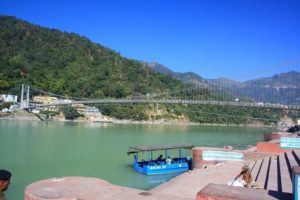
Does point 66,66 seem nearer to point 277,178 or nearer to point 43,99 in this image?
point 43,99

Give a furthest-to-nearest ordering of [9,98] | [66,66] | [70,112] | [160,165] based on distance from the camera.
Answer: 1. [66,66]
2. [9,98]
3. [70,112]
4. [160,165]

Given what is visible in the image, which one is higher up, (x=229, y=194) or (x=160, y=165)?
(x=229, y=194)

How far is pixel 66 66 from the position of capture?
89.0 metres

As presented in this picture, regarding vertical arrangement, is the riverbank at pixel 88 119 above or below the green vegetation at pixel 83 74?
below

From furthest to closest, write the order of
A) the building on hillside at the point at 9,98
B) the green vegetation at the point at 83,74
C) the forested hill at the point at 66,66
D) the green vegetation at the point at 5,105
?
the forested hill at the point at 66,66
the green vegetation at the point at 83,74
the building on hillside at the point at 9,98
the green vegetation at the point at 5,105

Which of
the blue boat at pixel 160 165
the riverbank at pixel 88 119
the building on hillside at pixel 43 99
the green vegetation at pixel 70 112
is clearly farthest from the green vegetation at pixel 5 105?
the blue boat at pixel 160 165

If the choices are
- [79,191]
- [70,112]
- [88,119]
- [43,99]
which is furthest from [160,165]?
[43,99]

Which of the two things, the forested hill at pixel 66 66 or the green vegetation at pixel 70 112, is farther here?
the forested hill at pixel 66 66

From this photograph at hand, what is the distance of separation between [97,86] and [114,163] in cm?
6268

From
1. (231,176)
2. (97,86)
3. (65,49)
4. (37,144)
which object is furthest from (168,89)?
(231,176)

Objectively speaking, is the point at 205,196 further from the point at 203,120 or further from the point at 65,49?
the point at 65,49

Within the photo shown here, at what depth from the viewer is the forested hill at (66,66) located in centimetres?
7750

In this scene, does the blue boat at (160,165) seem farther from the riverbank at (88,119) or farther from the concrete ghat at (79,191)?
the riverbank at (88,119)

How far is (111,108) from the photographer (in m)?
72.8
